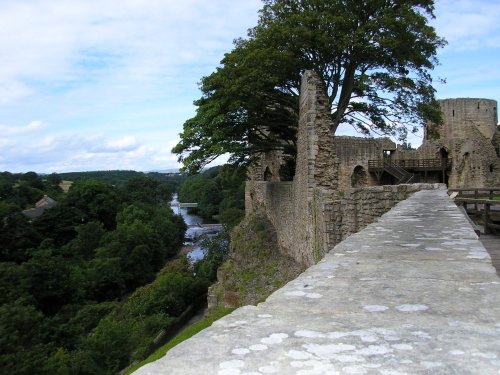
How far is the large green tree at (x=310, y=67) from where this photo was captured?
595 inches

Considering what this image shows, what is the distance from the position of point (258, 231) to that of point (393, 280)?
61.8 feet

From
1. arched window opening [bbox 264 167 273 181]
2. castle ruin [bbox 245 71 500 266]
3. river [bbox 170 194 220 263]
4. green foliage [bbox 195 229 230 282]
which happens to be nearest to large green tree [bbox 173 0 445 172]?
castle ruin [bbox 245 71 500 266]

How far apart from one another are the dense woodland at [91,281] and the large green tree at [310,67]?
3.50 m

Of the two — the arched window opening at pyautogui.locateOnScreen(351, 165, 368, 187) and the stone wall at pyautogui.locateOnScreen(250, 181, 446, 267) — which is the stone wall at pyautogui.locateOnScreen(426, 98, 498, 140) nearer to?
the arched window opening at pyautogui.locateOnScreen(351, 165, 368, 187)

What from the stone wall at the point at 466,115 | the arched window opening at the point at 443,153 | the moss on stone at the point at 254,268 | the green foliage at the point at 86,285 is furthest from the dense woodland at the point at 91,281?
the stone wall at the point at 466,115

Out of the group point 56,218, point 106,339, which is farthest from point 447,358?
point 56,218

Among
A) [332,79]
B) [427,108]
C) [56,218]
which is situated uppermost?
[332,79]

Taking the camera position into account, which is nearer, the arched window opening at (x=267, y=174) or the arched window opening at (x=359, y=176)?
the arched window opening at (x=267, y=174)

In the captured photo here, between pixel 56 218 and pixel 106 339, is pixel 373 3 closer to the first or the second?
pixel 106 339

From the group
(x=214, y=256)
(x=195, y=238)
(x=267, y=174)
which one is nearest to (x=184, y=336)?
(x=267, y=174)

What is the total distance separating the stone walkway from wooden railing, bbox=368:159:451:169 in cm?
2941

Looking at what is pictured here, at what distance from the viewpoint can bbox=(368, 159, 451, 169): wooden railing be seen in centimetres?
3219

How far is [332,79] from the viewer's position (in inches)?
698

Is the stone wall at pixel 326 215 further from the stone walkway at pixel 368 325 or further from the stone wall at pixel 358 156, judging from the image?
the stone wall at pixel 358 156
